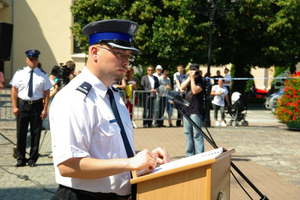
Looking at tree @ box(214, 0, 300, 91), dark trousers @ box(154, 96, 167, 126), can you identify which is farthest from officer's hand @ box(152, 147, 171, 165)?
tree @ box(214, 0, 300, 91)

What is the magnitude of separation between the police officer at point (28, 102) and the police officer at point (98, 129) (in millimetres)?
6325

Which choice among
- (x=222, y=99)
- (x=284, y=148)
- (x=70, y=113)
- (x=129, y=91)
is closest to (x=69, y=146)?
(x=70, y=113)

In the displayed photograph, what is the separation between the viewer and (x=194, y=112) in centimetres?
830

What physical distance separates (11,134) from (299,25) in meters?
17.2

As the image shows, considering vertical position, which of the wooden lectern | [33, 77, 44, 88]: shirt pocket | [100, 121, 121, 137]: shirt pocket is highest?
[33, 77, 44, 88]: shirt pocket

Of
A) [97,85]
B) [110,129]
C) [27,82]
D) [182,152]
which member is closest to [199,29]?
[182,152]

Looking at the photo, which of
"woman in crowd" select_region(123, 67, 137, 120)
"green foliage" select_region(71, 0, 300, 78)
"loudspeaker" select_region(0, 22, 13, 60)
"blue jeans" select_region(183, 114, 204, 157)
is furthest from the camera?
"green foliage" select_region(71, 0, 300, 78)

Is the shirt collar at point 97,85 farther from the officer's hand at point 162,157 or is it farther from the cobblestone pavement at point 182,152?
the cobblestone pavement at point 182,152

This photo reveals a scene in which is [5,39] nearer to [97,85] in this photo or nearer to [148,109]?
[97,85]

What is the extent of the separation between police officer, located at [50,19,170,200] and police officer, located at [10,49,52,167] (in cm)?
633

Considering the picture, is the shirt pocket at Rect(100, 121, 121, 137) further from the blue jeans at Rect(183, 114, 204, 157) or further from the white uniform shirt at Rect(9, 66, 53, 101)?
the white uniform shirt at Rect(9, 66, 53, 101)

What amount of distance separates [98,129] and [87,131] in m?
0.07

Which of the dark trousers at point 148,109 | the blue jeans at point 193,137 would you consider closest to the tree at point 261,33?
the dark trousers at point 148,109

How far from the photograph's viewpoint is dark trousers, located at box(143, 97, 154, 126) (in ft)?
50.8
